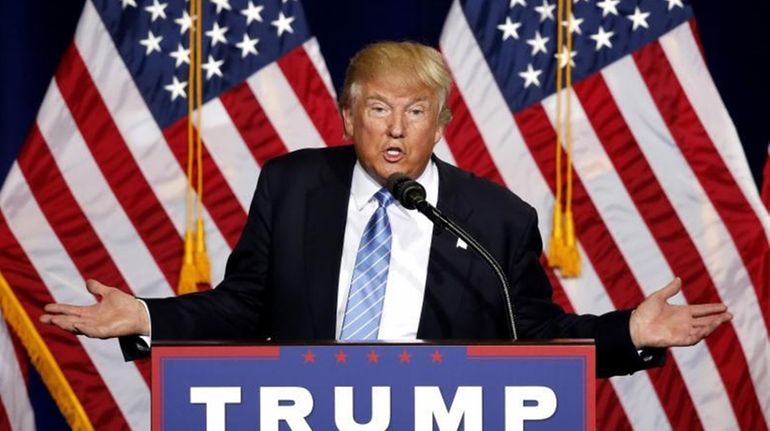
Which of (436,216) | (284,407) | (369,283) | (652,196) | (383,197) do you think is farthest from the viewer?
(652,196)

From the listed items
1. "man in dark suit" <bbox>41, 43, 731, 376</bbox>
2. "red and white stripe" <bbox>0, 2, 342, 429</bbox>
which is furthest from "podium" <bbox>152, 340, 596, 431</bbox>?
"red and white stripe" <bbox>0, 2, 342, 429</bbox>

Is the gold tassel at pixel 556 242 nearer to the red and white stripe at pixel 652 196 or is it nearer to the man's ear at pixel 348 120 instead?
the red and white stripe at pixel 652 196

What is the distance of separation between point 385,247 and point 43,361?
1725 mm

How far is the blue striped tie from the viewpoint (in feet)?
8.39

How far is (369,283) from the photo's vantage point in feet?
8.48

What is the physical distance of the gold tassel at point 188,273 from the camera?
398 cm

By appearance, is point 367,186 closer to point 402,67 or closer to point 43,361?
point 402,67

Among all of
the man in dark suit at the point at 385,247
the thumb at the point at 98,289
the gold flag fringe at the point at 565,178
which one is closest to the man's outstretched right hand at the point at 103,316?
the thumb at the point at 98,289

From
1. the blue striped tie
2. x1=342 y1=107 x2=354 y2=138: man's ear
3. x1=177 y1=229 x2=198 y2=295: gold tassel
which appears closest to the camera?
the blue striped tie

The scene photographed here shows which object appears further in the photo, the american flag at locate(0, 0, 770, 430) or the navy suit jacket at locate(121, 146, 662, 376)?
the american flag at locate(0, 0, 770, 430)

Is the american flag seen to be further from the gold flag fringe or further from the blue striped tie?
the blue striped tie

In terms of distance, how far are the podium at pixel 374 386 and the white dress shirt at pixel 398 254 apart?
0.45m

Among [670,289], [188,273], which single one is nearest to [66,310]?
[670,289]

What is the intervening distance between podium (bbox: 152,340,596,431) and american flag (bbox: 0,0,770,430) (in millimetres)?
1966
